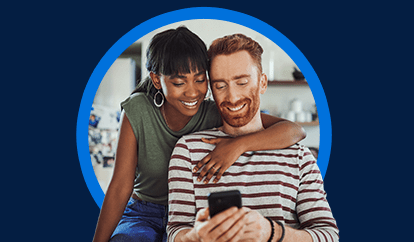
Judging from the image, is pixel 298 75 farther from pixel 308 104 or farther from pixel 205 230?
pixel 205 230

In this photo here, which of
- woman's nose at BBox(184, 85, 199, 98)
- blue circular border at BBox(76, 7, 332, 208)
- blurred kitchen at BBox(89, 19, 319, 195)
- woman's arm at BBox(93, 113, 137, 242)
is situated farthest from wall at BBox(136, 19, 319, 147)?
woman's arm at BBox(93, 113, 137, 242)

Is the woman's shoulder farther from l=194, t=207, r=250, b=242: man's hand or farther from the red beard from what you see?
l=194, t=207, r=250, b=242: man's hand

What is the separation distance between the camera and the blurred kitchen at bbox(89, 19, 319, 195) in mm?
2117

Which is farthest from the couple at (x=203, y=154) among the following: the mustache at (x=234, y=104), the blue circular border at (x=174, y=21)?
the blue circular border at (x=174, y=21)

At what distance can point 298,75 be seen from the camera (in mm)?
3135

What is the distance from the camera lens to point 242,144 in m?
1.28

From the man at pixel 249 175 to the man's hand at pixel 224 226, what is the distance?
10cm

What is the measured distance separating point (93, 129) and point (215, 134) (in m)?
1.08

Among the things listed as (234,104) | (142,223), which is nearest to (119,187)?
(142,223)

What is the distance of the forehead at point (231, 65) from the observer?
A: 51.7 inches

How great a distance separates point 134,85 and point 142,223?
4.61 ft

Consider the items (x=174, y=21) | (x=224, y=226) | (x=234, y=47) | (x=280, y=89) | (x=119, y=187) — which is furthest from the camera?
(x=280, y=89)

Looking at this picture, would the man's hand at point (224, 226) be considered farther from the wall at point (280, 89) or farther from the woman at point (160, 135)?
the wall at point (280, 89)

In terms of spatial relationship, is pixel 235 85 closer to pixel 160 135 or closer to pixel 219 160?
pixel 219 160
